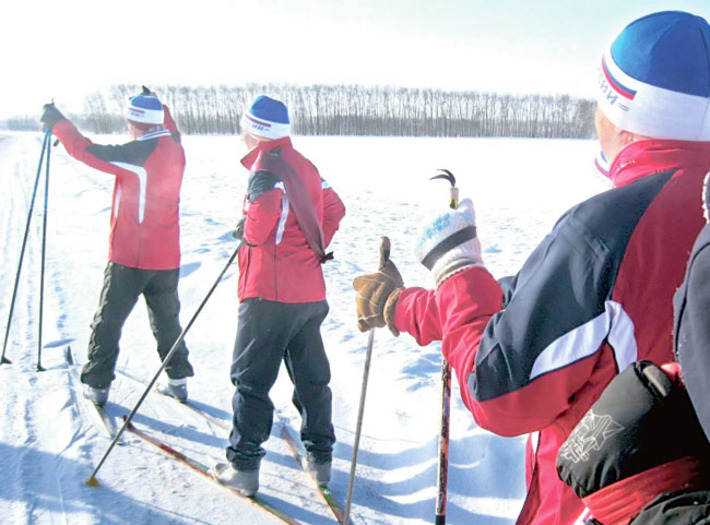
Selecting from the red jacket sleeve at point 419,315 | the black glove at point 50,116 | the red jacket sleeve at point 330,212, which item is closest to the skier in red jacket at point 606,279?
the red jacket sleeve at point 419,315

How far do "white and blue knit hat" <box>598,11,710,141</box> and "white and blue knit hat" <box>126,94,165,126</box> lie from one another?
3.25m

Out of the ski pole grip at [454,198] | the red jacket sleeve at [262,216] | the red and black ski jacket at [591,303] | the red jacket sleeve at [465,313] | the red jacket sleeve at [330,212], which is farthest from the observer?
the red jacket sleeve at [330,212]

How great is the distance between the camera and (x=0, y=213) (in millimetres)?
11023

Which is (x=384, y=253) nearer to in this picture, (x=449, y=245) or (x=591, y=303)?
(x=449, y=245)

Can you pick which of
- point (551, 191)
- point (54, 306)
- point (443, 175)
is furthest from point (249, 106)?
point (551, 191)

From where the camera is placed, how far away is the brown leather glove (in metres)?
1.63

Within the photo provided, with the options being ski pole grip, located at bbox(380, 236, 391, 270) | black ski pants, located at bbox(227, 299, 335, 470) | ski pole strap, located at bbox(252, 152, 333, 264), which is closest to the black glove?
ski pole strap, located at bbox(252, 152, 333, 264)

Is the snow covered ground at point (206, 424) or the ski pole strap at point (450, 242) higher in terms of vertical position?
the ski pole strap at point (450, 242)

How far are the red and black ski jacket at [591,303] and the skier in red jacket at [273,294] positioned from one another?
1762mm

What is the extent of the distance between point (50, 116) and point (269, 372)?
2.54 meters

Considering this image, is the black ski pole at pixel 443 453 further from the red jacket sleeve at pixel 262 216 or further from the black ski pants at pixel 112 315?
the black ski pants at pixel 112 315

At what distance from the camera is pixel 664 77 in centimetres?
112

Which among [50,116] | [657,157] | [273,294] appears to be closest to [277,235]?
[273,294]

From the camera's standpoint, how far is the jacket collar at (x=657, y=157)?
1093 mm
